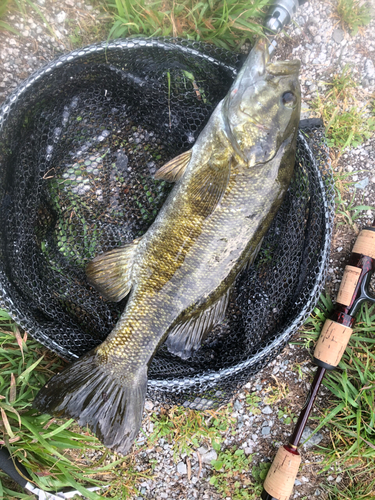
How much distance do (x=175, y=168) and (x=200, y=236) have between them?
385 mm

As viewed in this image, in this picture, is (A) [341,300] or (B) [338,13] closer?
(A) [341,300]

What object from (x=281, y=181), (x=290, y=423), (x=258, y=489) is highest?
(x=281, y=181)

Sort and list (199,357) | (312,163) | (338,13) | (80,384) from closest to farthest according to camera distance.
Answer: (80,384)
(312,163)
(199,357)
(338,13)

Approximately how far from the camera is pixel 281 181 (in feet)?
5.68

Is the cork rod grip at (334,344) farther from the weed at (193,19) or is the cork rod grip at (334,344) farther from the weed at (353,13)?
the weed at (353,13)

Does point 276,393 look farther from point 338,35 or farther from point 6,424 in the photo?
point 338,35

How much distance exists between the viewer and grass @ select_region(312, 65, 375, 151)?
227 cm

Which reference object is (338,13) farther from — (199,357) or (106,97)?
(199,357)

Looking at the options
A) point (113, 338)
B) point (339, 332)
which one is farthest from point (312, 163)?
point (113, 338)

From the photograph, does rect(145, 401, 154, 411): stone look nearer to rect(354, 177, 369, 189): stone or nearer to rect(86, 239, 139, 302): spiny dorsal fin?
rect(86, 239, 139, 302): spiny dorsal fin

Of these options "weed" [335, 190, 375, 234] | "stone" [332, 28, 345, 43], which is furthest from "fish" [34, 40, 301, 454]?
"stone" [332, 28, 345, 43]

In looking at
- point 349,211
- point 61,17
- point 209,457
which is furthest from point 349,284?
point 61,17

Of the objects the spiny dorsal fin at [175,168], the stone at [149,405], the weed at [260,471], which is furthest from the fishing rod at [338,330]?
the spiny dorsal fin at [175,168]

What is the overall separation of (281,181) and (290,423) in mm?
1646
